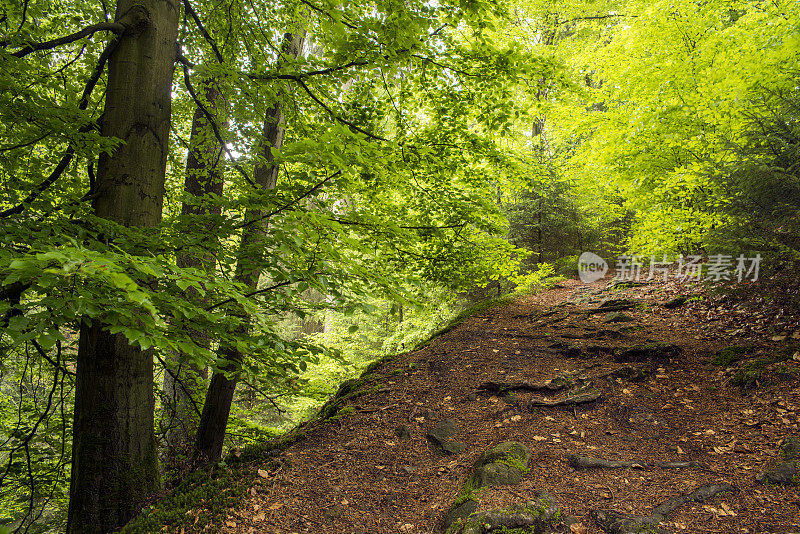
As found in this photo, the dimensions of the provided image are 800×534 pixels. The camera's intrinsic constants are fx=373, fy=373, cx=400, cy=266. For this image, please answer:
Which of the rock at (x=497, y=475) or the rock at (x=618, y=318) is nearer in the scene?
the rock at (x=497, y=475)

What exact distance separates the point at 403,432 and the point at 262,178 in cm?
387

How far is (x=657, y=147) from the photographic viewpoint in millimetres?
7641

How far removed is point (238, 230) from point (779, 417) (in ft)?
19.3

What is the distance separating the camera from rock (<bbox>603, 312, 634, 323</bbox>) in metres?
7.47

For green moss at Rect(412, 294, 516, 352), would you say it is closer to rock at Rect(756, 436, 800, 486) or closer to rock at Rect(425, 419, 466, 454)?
rock at Rect(425, 419, 466, 454)

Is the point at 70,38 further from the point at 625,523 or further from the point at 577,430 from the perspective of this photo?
the point at 577,430

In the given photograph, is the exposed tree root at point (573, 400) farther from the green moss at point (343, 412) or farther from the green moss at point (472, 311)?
the green moss at point (472, 311)

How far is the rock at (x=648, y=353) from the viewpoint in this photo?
5.76 meters

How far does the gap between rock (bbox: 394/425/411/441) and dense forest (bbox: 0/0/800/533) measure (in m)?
1.39

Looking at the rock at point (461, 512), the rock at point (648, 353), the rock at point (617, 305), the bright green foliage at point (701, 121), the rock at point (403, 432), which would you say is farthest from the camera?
the rock at point (617, 305)

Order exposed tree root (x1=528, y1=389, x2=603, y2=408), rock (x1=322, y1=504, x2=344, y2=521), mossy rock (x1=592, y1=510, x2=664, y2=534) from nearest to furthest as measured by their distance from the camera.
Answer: mossy rock (x1=592, y1=510, x2=664, y2=534) → rock (x1=322, y1=504, x2=344, y2=521) → exposed tree root (x1=528, y1=389, x2=603, y2=408)

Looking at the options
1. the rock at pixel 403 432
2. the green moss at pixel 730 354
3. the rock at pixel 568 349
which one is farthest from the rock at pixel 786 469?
the rock at pixel 403 432

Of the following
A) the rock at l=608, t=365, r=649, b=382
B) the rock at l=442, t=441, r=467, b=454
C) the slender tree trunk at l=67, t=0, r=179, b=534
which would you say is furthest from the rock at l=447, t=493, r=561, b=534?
the rock at l=608, t=365, r=649, b=382

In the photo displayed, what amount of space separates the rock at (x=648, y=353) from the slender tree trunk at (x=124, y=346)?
634 centimetres
